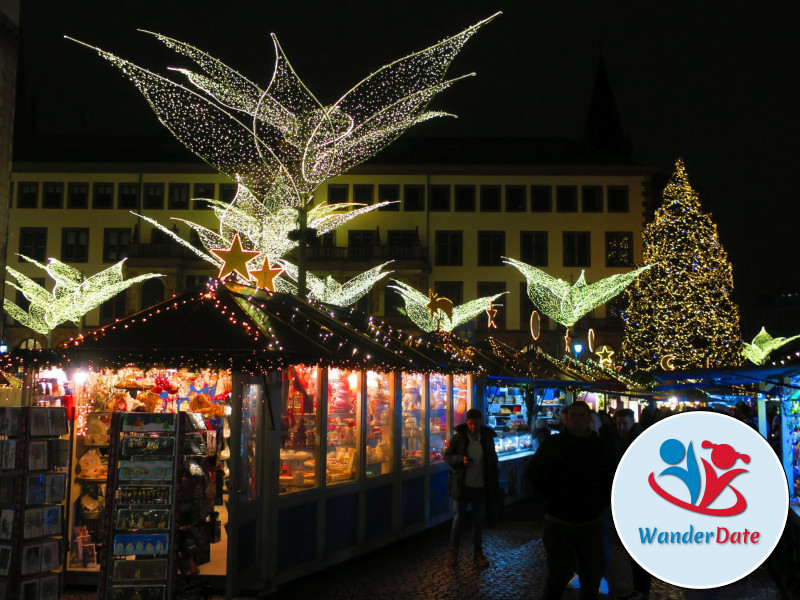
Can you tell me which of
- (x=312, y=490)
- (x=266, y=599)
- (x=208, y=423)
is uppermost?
(x=208, y=423)

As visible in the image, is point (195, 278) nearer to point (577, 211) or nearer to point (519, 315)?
point (519, 315)

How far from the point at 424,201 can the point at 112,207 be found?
59.1 ft

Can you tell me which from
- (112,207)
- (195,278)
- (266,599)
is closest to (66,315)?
(195,278)

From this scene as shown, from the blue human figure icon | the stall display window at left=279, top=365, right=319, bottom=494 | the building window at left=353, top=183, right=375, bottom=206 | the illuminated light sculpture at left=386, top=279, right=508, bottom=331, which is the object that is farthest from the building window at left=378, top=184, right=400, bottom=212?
the blue human figure icon

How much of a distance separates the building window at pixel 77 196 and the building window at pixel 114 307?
6086 mm

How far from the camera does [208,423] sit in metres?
10.0

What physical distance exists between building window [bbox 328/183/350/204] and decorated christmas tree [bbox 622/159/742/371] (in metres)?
16.9

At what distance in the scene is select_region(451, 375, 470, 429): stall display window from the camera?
1499 cm

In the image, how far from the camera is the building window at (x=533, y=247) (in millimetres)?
52156

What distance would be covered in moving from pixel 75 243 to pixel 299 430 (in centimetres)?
4667

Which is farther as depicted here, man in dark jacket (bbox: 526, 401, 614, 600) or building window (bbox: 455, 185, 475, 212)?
building window (bbox: 455, 185, 475, 212)

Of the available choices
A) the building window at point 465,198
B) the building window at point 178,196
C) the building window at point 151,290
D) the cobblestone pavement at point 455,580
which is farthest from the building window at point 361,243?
the cobblestone pavement at point 455,580

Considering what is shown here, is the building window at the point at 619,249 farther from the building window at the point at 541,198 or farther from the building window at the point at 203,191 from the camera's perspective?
the building window at the point at 203,191

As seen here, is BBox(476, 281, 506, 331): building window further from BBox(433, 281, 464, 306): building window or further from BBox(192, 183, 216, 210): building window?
BBox(192, 183, 216, 210): building window
